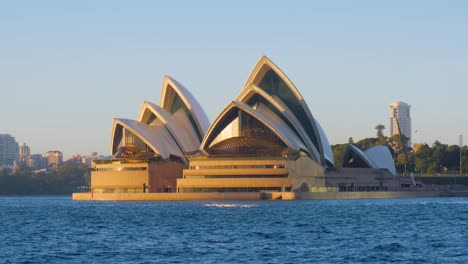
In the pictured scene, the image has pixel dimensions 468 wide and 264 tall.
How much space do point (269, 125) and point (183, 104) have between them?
1384cm

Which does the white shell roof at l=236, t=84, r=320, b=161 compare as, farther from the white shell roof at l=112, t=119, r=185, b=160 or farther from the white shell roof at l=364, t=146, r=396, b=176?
the white shell roof at l=364, t=146, r=396, b=176

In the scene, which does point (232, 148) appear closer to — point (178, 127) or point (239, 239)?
point (178, 127)

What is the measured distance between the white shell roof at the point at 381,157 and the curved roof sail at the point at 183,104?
27846mm

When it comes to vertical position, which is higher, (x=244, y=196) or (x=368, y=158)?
(x=368, y=158)

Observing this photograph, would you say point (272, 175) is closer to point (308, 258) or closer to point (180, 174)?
point (180, 174)

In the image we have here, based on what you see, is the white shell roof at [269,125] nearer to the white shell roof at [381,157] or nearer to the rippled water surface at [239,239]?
the white shell roof at [381,157]

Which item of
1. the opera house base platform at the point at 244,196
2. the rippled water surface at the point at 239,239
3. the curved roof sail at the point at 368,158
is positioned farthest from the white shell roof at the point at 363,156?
the rippled water surface at the point at 239,239

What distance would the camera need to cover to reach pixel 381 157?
16175cm

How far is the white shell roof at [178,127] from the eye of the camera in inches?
5714

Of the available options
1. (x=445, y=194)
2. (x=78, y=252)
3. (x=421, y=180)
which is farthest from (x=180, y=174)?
(x=78, y=252)

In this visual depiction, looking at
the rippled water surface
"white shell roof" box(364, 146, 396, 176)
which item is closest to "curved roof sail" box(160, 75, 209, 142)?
"white shell roof" box(364, 146, 396, 176)

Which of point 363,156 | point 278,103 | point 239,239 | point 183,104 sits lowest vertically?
point 239,239

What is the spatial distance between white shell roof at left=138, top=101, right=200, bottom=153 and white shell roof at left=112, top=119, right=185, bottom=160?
0.90 meters

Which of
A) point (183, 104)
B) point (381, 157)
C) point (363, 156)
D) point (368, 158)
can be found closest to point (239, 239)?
point (183, 104)
